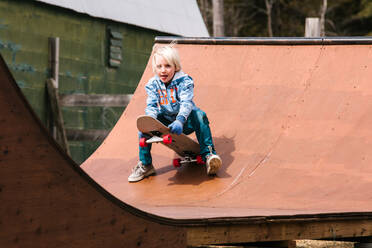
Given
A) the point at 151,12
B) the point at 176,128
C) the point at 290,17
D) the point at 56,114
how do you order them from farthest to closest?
1. the point at 290,17
2. the point at 151,12
3. the point at 56,114
4. the point at 176,128

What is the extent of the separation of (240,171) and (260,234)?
51.1 inches

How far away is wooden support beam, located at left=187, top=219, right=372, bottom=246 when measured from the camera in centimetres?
369

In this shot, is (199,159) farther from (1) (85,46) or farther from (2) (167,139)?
(1) (85,46)

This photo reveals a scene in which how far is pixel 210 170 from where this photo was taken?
5000 mm

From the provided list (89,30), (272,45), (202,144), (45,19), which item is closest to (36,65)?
(45,19)

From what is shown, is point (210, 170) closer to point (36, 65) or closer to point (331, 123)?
point (331, 123)

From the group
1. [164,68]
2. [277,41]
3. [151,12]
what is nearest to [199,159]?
[164,68]

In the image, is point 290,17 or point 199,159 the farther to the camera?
point 290,17

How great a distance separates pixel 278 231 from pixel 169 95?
1520 mm

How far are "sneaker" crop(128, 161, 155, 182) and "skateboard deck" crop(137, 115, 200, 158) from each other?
0.87 feet

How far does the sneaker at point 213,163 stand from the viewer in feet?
16.2

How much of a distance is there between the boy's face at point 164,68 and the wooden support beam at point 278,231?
1.56m

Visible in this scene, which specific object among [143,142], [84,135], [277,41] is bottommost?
[143,142]

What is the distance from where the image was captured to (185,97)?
4941 mm
